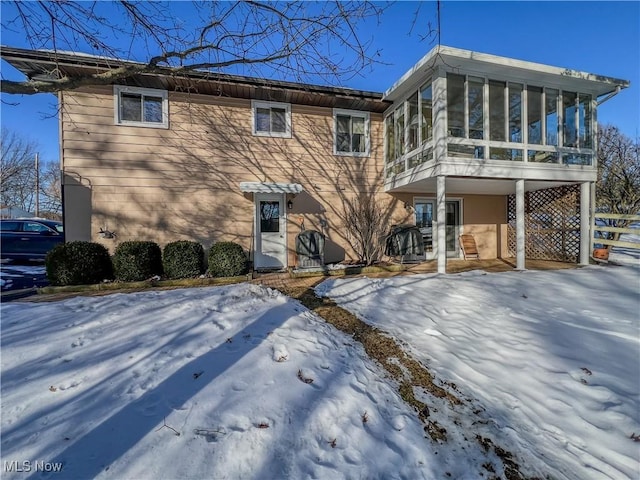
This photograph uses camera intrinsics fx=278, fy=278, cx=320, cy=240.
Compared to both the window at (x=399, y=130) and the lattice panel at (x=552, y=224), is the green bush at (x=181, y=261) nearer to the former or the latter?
the window at (x=399, y=130)

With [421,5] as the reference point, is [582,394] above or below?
below

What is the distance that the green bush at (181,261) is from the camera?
6.58 meters

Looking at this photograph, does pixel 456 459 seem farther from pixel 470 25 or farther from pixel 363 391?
pixel 470 25

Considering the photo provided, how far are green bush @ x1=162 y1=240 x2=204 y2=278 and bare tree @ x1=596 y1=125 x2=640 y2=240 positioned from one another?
1291 cm

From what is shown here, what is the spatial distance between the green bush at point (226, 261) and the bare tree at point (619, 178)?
11.9m

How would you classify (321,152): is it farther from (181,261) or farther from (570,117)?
(570,117)

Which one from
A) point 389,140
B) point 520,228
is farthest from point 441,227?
point 389,140

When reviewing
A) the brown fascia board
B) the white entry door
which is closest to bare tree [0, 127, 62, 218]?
the brown fascia board

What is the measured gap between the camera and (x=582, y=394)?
2.64 metres

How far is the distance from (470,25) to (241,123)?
5.96 meters

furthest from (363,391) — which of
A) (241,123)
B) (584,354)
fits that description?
(241,123)

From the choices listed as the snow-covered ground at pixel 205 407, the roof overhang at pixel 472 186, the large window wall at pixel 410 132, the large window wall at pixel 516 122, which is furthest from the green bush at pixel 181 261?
the large window wall at pixel 516 122

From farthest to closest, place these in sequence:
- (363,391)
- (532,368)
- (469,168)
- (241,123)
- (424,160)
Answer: (241,123)
(424,160)
(469,168)
(532,368)
(363,391)

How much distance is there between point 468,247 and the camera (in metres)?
9.79
